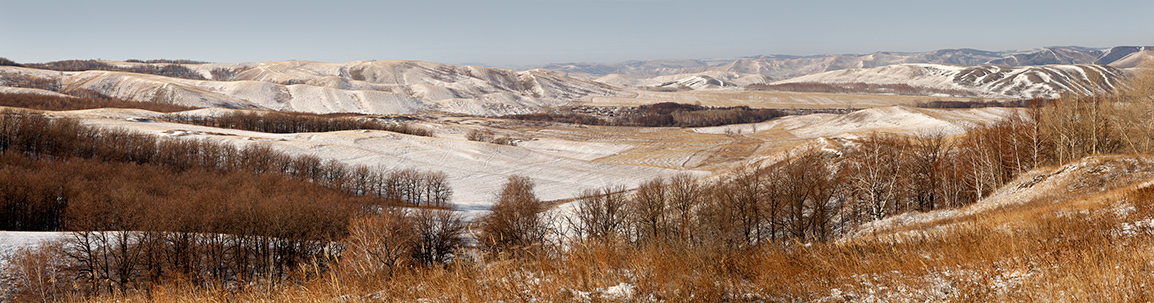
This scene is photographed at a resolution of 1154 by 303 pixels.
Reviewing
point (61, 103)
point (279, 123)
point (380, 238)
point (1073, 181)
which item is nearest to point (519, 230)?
point (380, 238)

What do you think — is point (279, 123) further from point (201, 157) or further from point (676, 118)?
point (676, 118)

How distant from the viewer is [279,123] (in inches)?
4572

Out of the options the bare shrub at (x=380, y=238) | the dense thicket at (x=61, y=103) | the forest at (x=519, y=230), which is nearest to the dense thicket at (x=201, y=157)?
the forest at (x=519, y=230)

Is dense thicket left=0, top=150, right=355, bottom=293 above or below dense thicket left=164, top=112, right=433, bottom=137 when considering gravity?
below

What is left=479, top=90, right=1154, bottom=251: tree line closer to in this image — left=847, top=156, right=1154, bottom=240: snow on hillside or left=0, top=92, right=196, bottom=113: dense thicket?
left=847, top=156, right=1154, bottom=240: snow on hillside

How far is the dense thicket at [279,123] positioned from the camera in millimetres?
114812

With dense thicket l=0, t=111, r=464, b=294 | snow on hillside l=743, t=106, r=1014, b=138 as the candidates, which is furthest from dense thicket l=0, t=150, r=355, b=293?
snow on hillside l=743, t=106, r=1014, b=138

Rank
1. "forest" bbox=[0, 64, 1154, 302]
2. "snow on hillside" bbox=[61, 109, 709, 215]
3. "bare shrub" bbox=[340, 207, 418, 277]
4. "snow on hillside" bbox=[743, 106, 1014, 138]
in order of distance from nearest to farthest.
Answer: "forest" bbox=[0, 64, 1154, 302] → "bare shrub" bbox=[340, 207, 418, 277] → "snow on hillside" bbox=[61, 109, 709, 215] → "snow on hillside" bbox=[743, 106, 1014, 138]

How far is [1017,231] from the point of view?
8.06 m

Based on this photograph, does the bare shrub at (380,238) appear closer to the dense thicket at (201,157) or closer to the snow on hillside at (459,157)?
the dense thicket at (201,157)

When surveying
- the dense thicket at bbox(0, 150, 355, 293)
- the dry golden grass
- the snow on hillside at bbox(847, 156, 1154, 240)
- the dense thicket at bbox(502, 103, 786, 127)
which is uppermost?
the dense thicket at bbox(502, 103, 786, 127)

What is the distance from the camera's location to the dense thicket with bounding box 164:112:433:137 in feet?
377

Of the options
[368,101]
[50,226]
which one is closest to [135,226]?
[50,226]

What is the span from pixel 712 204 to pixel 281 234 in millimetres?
31166
